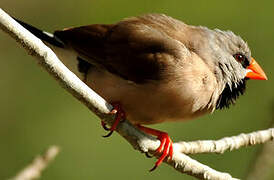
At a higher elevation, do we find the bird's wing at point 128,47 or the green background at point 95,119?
the bird's wing at point 128,47

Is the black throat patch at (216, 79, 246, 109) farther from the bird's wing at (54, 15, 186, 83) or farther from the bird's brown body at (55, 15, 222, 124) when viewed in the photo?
the bird's wing at (54, 15, 186, 83)

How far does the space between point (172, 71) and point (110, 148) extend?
2249 mm

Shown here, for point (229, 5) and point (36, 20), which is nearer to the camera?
point (229, 5)

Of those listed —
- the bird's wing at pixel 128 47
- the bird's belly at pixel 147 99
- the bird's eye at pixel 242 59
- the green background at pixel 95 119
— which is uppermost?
the bird's wing at pixel 128 47

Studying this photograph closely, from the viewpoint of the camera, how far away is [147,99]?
4000 millimetres

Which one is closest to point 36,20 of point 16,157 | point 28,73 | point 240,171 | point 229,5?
point 28,73

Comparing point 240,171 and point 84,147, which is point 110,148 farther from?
point 240,171

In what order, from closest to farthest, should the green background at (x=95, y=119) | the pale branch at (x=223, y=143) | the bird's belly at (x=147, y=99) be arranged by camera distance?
the bird's belly at (x=147, y=99), the pale branch at (x=223, y=143), the green background at (x=95, y=119)

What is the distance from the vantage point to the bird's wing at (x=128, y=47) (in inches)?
162

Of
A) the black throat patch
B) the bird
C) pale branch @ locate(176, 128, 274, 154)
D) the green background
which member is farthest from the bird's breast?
the green background

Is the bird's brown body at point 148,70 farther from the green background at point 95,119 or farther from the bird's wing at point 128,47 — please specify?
the green background at point 95,119

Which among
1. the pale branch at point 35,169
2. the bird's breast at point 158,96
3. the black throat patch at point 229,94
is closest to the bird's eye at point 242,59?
the black throat patch at point 229,94

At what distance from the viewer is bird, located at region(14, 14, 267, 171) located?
158 inches

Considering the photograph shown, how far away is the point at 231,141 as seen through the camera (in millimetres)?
4215
